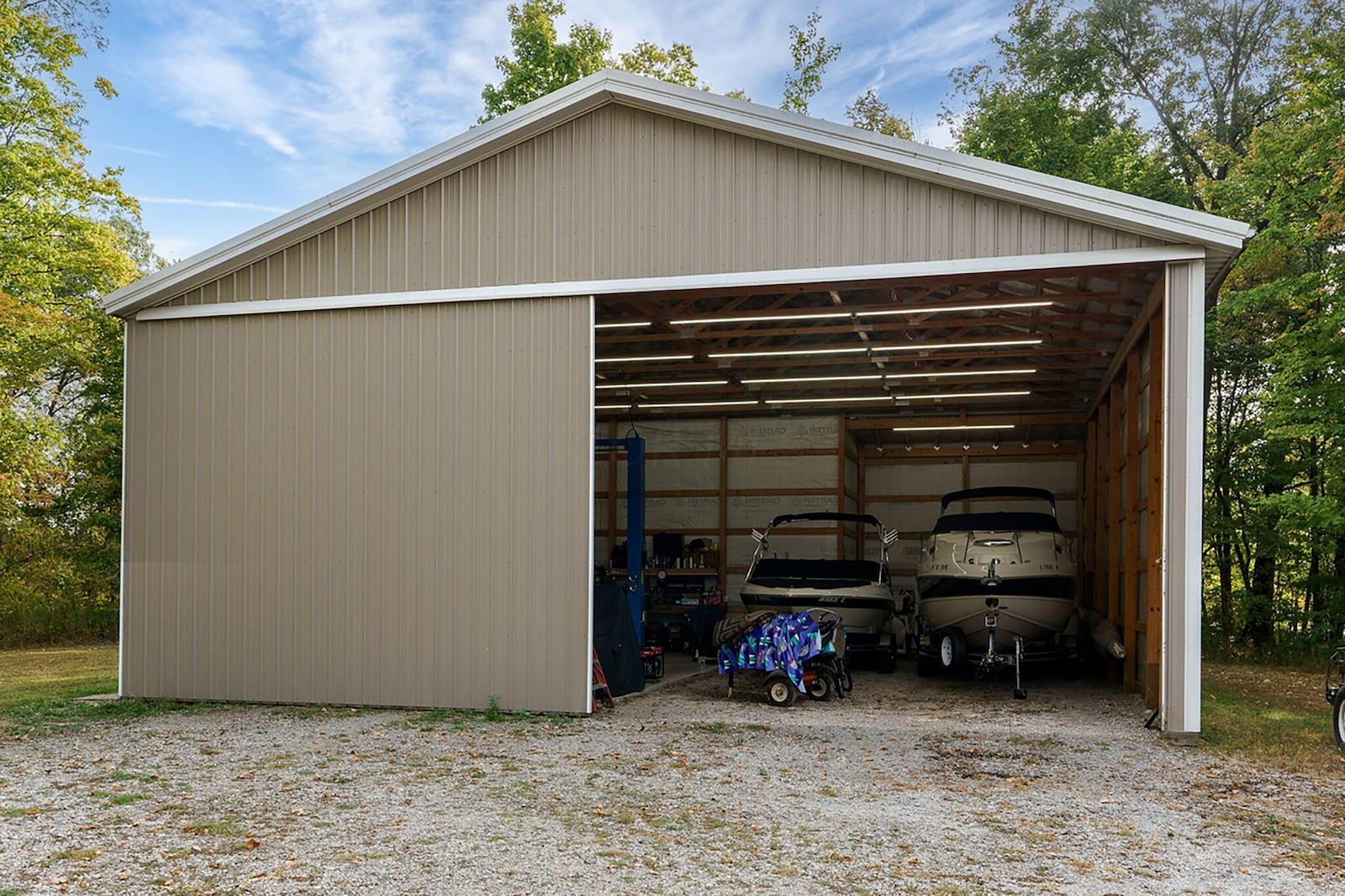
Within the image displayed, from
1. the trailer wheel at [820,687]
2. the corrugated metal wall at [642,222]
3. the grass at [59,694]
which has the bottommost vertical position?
the grass at [59,694]

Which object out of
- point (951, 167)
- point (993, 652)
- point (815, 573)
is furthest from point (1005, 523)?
point (951, 167)

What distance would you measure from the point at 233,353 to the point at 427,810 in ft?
18.5

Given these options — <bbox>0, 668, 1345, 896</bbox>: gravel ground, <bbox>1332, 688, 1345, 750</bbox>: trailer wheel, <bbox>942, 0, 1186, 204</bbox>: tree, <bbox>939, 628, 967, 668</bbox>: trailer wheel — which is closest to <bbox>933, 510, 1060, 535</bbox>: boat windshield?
<bbox>939, 628, 967, 668</bbox>: trailer wheel

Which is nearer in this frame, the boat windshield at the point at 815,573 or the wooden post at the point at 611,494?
the boat windshield at the point at 815,573

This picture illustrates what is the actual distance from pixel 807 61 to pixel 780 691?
72.3ft

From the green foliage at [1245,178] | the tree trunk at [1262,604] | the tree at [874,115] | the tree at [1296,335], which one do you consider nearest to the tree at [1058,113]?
the green foliage at [1245,178]

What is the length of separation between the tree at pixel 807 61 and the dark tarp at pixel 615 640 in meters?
20.8

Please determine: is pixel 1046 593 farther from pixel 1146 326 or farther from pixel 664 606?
pixel 664 606

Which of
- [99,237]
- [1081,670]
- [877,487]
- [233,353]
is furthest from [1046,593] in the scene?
[99,237]

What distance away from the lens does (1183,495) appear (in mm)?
8227

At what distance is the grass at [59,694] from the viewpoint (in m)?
9.38

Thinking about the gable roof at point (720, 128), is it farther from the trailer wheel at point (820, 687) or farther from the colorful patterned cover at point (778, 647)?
the trailer wheel at point (820, 687)

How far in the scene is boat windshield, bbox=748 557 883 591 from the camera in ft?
Result: 42.8

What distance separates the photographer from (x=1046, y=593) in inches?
461
